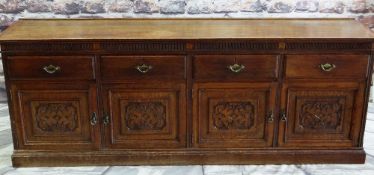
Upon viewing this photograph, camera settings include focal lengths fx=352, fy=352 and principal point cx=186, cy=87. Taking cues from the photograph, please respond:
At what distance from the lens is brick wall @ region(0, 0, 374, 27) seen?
2920 mm

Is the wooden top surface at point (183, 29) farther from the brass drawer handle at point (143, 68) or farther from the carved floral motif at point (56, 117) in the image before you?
the carved floral motif at point (56, 117)

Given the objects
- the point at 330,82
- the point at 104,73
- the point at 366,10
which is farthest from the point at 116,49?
the point at 366,10

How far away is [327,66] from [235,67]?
51 cm

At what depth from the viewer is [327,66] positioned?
1971mm

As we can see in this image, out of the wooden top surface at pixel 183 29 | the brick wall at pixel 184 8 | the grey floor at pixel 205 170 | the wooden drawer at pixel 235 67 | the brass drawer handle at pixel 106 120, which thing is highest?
the brick wall at pixel 184 8

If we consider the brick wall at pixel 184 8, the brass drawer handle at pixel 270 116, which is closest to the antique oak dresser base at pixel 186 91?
the brass drawer handle at pixel 270 116

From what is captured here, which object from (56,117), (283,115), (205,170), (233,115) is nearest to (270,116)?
(283,115)

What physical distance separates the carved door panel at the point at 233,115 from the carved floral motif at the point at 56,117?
721mm

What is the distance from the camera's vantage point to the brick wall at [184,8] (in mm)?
2920

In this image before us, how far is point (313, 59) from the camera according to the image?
6.47 ft

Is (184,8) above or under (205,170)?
above

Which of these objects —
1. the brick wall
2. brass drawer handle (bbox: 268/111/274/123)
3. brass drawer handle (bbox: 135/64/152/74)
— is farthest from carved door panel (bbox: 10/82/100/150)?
the brick wall

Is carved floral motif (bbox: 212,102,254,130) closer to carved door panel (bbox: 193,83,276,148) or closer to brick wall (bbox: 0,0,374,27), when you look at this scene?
carved door panel (bbox: 193,83,276,148)

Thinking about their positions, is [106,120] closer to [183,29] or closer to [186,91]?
[186,91]
